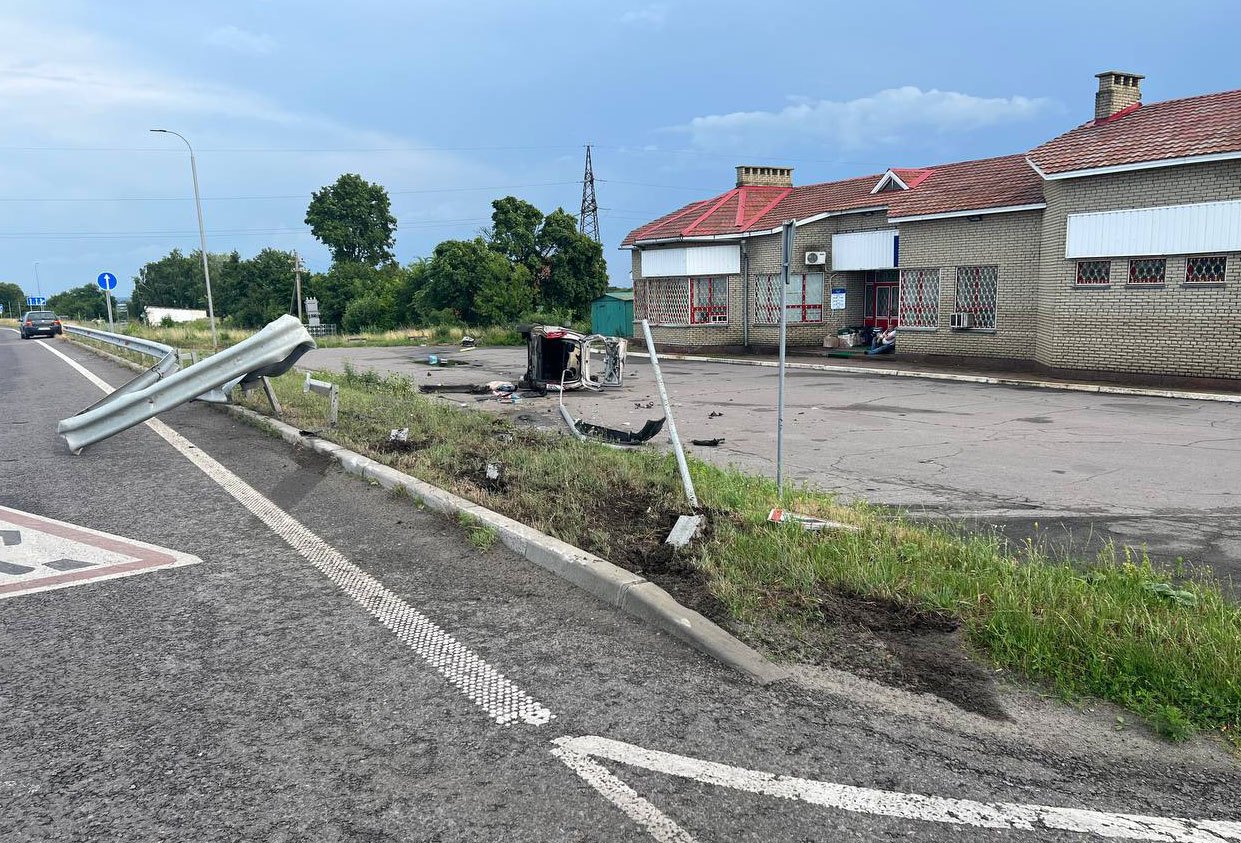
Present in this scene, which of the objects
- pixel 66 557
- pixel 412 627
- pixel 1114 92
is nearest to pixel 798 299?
pixel 1114 92

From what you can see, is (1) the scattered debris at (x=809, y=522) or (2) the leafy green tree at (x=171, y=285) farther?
(2) the leafy green tree at (x=171, y=285)

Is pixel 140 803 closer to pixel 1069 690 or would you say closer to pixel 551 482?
pixel 1069 690

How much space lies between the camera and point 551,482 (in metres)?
7.59

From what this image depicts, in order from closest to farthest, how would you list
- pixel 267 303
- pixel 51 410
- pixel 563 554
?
1. pixel 563 554
2. pixel 51 410
3. pixel 267 303

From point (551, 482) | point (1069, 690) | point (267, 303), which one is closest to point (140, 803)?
point (1069, 690)

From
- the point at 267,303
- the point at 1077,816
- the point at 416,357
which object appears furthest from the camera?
the point at 267,303

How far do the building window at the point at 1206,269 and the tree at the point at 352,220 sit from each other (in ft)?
272

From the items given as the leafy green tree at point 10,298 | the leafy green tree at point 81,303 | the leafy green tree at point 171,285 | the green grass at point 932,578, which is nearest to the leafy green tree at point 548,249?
the green grass at point 932,578

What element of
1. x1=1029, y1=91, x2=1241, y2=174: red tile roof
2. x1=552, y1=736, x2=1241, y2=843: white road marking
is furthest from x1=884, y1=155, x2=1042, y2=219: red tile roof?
x1=552, y1=736, x2=1241, y2=843: white road marking

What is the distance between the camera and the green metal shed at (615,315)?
3912cm

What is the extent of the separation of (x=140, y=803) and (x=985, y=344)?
24.3 meters

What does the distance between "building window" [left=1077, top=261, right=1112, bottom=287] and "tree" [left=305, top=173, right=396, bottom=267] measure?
80.5 m

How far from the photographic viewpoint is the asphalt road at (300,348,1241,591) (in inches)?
277

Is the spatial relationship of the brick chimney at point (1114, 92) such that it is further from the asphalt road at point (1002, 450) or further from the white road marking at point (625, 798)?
the white road marking at point (625, 798)
